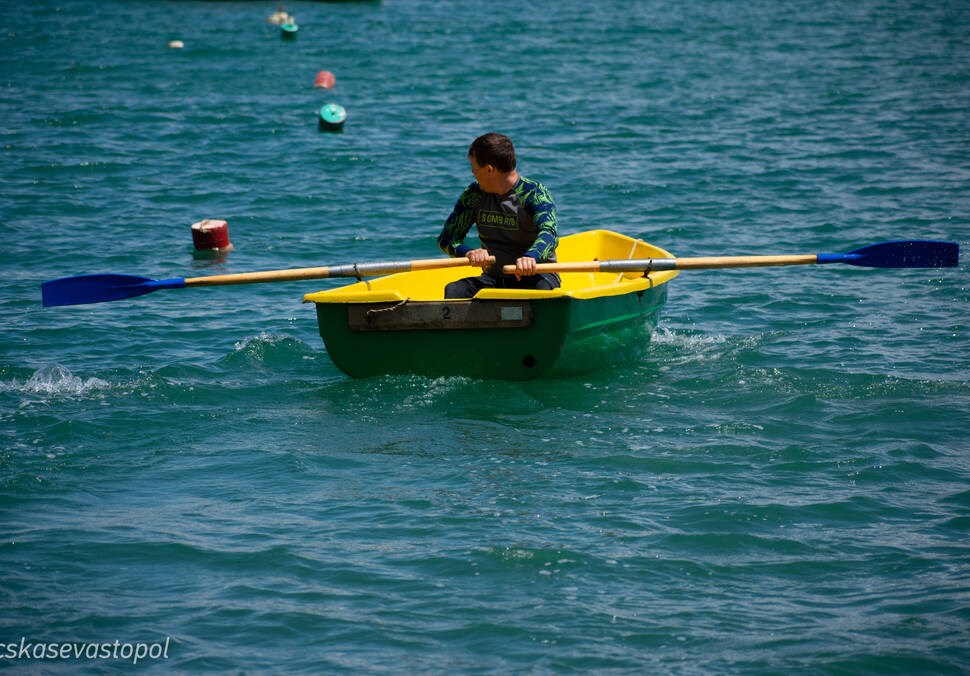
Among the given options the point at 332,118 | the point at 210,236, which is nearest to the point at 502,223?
the point at 210,236

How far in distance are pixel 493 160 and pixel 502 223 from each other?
0.53 m

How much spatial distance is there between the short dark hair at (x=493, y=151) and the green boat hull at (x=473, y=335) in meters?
0.95

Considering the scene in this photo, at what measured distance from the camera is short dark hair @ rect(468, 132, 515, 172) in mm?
7711

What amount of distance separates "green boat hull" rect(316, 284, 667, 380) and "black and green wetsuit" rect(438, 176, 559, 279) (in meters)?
0.46

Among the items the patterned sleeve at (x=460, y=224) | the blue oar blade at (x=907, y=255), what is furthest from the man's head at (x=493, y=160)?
the blue oar blade at (x=907, y=255)

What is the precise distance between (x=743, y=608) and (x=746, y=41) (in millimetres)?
25215

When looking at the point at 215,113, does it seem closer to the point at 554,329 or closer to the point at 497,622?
the point at 554,329

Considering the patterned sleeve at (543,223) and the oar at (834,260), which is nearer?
the patterned sleeve at (543,223)

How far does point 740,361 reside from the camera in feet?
29.2

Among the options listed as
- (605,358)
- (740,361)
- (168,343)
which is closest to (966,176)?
(740,361)

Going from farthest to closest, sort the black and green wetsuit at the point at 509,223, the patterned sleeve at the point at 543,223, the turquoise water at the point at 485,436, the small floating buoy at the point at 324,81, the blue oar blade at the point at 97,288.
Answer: the small floating buoy at the point at 324,81 → the blue oar blade at the point at 97,288 → the black and green wetsuit at the point at 509,223 → the patterned sleeve at the point at 543,223 → the turquoise water at the point at 485,436

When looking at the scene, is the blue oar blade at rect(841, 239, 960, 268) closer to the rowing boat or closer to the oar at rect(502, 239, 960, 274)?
the oar at rect(502, 239, 960, 274)

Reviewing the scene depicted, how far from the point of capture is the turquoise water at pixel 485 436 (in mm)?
5270

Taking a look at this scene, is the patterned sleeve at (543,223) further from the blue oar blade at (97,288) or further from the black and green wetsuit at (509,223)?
the blue oar blade at (97,288)
